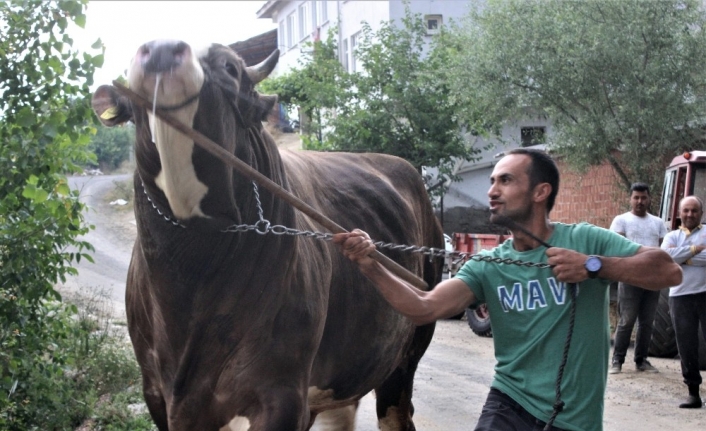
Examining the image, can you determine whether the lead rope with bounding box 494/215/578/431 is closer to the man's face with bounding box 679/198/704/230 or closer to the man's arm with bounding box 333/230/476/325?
the man's arm with bounding box 333/230/476/325

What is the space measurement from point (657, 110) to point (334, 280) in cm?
1055

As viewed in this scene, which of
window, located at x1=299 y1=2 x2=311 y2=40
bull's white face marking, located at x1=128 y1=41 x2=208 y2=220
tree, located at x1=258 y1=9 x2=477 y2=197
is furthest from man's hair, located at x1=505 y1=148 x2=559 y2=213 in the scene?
window, located at x1=299 y1=2 x2=311 y2=40

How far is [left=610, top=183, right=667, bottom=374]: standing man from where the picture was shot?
35.9 feet

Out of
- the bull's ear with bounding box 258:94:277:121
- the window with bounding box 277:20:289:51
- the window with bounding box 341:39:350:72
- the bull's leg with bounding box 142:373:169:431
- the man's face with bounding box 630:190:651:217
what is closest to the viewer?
the bull's ear with bounding box 258:94:277:121

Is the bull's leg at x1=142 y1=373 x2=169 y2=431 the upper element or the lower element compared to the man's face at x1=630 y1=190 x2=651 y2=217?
upper

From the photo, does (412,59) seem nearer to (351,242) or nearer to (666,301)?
(666,301)

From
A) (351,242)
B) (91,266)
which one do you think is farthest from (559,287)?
(91,266)

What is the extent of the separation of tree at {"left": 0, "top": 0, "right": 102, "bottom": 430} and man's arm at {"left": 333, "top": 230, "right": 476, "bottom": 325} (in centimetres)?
301

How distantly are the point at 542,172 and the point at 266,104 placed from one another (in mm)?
1170

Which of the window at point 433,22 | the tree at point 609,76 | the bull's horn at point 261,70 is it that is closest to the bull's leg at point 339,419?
the bull's horn at point 261,70

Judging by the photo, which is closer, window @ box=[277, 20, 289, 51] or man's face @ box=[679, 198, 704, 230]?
man's face @ box=[679, 198, 704, 230]

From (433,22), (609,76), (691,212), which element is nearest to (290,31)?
(433,22)

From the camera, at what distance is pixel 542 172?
3930 mm

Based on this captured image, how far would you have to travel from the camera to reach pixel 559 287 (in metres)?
3.72
